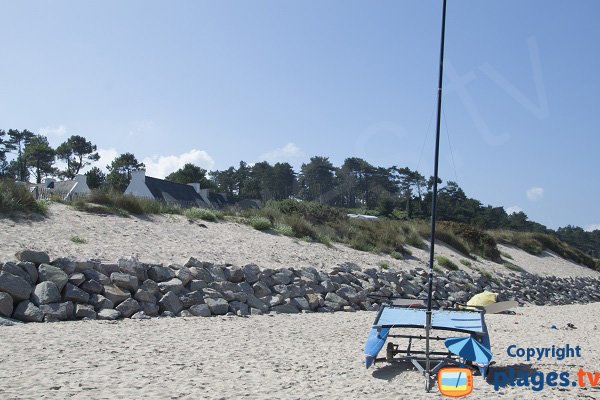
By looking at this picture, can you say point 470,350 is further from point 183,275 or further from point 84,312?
point 183,275

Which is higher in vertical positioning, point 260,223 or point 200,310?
point 260,223

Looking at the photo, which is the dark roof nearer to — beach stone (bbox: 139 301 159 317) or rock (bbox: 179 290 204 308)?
rock (bbox: 179 290 204 308)

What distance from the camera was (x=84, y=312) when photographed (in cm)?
958

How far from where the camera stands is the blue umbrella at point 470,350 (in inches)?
239

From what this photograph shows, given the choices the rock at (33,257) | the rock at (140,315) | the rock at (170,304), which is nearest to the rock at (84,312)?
the rock at (140,315)

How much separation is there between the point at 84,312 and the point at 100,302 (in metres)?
0.46

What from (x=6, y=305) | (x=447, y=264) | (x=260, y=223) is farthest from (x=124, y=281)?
(x=447, y=264)

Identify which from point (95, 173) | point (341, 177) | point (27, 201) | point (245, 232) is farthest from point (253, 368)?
point (341, 177)

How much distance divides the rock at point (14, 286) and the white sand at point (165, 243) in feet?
4.30

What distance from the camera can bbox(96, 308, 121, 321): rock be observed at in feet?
31.8

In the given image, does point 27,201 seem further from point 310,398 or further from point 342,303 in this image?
point 310,398

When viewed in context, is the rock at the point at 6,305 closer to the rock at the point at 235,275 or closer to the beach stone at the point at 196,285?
the beach stone at the point at 196,285

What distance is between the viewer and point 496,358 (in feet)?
25.7

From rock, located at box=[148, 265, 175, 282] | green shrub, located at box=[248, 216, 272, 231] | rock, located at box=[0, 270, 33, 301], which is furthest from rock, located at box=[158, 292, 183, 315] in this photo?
green shrub, located at box=[248, 216, 272, 231]
